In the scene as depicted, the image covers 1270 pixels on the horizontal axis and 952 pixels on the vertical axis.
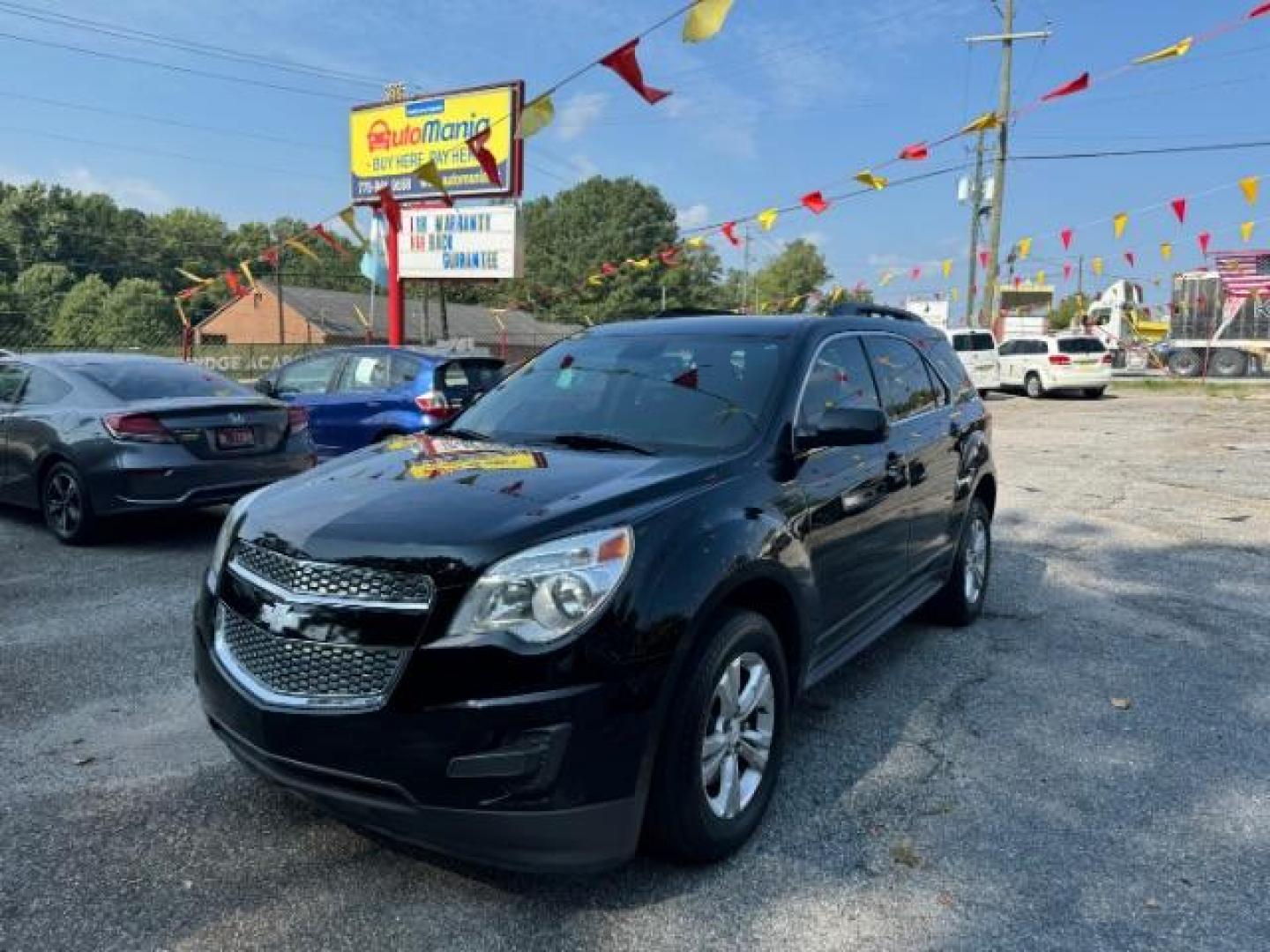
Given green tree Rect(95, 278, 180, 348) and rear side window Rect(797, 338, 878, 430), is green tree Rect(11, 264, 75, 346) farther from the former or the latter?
rear side window Rect(797, 338, 878, 430)

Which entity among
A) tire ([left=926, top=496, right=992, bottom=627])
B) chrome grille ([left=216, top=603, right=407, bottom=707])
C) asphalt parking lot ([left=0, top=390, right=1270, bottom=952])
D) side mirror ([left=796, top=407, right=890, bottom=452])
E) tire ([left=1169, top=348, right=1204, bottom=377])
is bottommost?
asphalt parking lot ([left=0, top=390, right=1270, bottom=952])

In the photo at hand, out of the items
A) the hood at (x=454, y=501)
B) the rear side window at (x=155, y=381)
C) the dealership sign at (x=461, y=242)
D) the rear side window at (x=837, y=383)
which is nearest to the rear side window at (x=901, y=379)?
the rear side window at (x=837, y=383)

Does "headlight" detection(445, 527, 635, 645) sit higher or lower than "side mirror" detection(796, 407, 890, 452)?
lower

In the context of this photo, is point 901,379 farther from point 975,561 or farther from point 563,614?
point 563,614

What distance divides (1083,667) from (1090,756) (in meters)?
1.14

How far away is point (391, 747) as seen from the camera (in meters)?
2.43

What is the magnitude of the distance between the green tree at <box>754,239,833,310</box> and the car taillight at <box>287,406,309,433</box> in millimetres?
95240

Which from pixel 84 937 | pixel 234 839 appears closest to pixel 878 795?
pixel 234 839

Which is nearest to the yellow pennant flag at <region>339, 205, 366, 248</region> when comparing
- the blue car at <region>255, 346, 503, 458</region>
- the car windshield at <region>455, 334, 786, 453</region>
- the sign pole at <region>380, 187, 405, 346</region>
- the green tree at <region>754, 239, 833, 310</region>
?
the sign pole at <region>380, 187, 405, 346</region>

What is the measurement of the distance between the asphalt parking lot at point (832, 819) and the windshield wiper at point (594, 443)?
135 centimetres

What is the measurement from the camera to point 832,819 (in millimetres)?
3215

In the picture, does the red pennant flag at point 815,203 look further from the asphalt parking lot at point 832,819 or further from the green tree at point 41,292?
the green tree at point 41,292

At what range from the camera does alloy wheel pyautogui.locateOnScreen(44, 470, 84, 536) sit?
22.5 feet

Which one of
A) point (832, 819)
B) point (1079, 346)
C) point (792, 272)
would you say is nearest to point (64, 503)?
point (832, 819)
